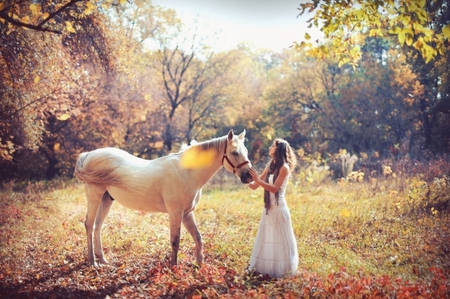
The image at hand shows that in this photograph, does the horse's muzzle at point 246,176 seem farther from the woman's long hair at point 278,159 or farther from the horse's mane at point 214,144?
the horse's mane at point 214,144

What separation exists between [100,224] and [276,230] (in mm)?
2989

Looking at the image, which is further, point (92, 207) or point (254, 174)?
point (92, 207)

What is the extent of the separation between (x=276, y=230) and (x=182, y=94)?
20584 mm


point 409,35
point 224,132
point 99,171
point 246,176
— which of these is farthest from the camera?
point 224,132

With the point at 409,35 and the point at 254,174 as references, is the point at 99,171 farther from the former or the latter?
the point at 409,35

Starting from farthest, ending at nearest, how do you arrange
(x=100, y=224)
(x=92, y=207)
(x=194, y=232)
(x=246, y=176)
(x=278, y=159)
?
(x=100, y=224), (x=92, y=207), (x=194, y=232), (x=278, y=159), (x=246, y=176)

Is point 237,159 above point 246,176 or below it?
above

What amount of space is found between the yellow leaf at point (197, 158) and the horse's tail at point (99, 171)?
1107mm

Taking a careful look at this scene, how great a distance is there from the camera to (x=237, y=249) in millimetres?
6938

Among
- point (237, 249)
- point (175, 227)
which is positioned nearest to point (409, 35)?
point (175, 227)

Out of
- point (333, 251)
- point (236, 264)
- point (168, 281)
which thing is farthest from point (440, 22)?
point (168, 281)

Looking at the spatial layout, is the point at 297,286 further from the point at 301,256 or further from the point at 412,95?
the point at 412,95

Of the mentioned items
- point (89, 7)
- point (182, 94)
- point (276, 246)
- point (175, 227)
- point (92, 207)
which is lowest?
point (276, 246)

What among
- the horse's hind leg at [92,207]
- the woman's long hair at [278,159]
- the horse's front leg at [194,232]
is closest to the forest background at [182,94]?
the woman's long hair at [278,159]
